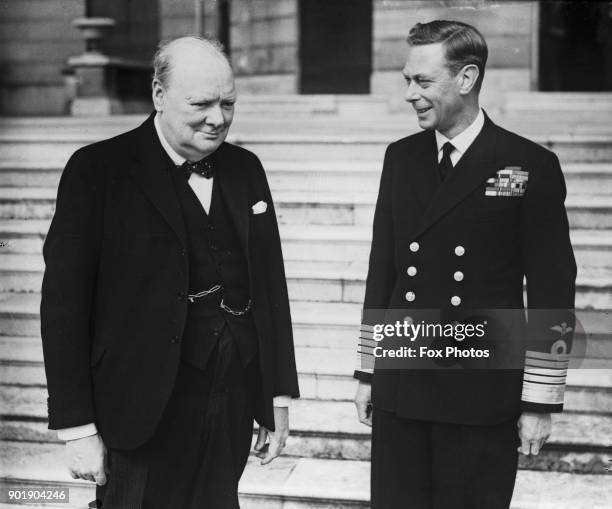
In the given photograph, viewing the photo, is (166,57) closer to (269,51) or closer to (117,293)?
(117,293)

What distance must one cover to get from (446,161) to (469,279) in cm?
37

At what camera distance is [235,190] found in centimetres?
269

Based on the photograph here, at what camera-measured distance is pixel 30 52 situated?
44.6ft

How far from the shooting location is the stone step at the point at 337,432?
420cm

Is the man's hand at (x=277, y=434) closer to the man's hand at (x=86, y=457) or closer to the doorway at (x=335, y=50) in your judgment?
the man's hand at (x=86, y=457)

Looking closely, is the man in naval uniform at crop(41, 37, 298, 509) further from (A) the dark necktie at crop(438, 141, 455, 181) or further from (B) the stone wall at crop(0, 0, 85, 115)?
(B) the stone wall at crop(0, 0, 85, 115)

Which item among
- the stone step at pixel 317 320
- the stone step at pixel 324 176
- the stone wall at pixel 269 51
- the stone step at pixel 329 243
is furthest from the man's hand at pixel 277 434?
the stone wall at pixel 269 51

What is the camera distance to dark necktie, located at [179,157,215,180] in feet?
8.68

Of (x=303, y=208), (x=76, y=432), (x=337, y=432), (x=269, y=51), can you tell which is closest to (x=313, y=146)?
(x=303, y=208)

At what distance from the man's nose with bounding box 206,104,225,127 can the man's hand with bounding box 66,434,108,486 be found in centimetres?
94

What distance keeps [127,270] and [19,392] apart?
2593 millimetres

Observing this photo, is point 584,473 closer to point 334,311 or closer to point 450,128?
point 334,311

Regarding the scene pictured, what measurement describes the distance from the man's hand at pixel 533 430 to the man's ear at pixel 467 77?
98 cm

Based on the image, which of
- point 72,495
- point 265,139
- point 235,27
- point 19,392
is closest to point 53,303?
point 72,495
